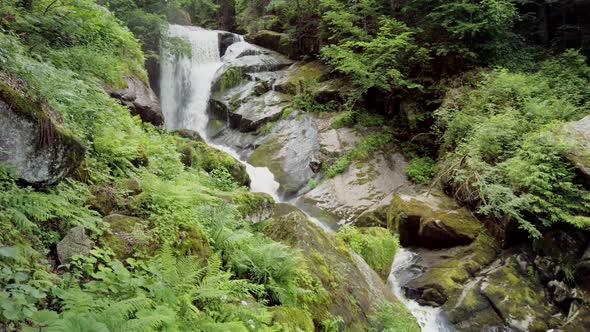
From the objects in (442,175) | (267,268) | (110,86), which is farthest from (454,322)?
(110,86)

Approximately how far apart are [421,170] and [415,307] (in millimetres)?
6346

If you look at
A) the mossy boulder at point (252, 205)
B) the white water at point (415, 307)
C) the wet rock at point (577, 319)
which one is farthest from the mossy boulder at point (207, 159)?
the wet rock at point (577, 319)

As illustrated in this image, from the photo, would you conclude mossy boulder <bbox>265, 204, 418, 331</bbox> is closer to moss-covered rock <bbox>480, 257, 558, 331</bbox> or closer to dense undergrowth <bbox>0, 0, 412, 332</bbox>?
dense undergrowth <bbox>0, 0, 412, 332</bbox>

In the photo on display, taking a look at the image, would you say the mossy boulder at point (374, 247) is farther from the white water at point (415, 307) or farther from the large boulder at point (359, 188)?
the large boulder at point (359, 188)

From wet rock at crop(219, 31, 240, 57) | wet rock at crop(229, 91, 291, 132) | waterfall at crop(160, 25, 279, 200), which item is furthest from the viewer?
wet rock at crop(219, 31, 240, 57)

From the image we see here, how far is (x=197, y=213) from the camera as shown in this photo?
14.0 ft

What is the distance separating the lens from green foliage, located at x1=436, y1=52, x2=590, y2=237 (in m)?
8.46

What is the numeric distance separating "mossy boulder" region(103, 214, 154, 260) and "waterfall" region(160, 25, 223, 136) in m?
14.1

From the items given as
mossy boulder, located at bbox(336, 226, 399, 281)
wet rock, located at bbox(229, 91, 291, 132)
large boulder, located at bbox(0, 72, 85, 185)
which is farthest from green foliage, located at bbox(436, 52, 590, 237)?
large boulder, located at bbox(0, 72, 85, 185)

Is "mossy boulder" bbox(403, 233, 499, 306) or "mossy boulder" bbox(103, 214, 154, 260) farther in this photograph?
"mossy boulder" bbox(403, 233, 499, 306)

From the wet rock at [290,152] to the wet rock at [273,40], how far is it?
628 centimetres

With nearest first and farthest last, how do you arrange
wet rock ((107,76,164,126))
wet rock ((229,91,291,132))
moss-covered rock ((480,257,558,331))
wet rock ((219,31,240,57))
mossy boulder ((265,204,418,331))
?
mossy boulder ((265,204,418,331))
moss-covered rock ((480,257,558,331))
wet rock ((107,76,164,126))
wet rock ((229,91,291,132))
wet rock ((219,31,240,57))

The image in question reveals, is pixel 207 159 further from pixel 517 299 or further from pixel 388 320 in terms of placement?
pixel 517 299

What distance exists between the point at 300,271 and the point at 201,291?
1.67m
